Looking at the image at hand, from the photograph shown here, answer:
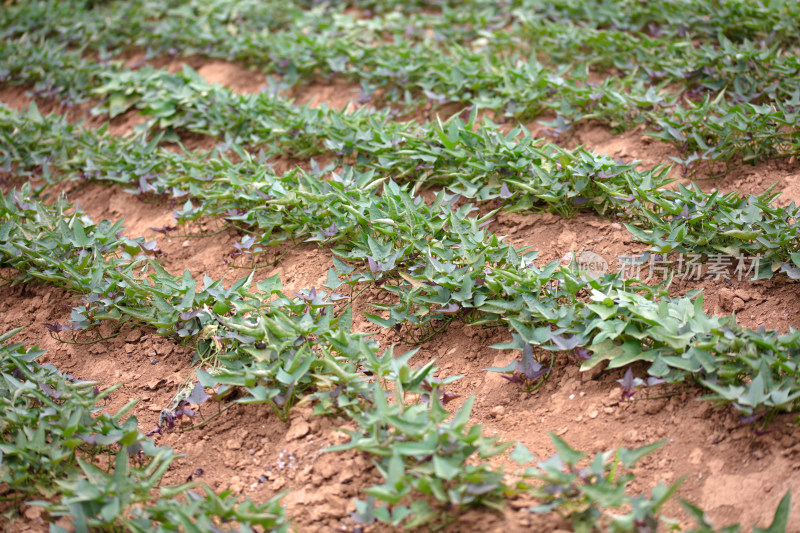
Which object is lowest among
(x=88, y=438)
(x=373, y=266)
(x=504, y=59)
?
(x=88, y=438)

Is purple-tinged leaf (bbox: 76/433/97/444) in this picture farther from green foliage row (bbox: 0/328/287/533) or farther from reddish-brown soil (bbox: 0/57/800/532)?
reddish-brown soil (bbox: 0/57/800/532)

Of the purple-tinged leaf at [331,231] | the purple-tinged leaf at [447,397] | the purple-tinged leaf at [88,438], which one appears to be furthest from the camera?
the purple-tinged leaf at [331,231]

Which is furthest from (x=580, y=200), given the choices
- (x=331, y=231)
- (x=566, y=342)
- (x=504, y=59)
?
(x=504, y=59)

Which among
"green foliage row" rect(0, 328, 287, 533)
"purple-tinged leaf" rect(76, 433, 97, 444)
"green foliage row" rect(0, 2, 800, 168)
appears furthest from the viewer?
"green foliage row" rect(0, 2, 800, 168)

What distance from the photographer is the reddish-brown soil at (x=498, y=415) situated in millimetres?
1732

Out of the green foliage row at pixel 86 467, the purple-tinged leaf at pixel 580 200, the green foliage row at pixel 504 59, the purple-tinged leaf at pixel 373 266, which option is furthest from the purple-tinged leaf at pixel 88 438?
the green foliage row at pixel 504 59

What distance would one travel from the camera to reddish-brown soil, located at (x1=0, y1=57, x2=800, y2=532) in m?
1.73

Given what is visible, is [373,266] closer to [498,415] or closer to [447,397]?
[447,397]

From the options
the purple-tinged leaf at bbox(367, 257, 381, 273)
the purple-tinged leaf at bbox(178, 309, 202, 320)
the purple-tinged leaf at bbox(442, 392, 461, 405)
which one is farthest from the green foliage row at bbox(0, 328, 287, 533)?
the purple-tinged leaf at bbox(367, 257, 381, 273)

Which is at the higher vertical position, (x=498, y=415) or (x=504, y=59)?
(x=504, y=59)

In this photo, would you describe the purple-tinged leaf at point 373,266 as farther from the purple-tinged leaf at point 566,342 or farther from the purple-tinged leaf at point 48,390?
the purple-tinged leaf at point 48,390

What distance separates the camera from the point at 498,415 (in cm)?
203

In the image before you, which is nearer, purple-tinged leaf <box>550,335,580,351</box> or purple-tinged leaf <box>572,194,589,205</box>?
purple-tinged leaf <box>550,335,580,351</box>

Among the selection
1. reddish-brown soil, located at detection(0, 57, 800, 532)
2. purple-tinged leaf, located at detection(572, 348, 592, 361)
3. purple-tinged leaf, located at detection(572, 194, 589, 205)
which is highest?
purple-tinged leaf, located at detection(572, 194, 589, 205)
